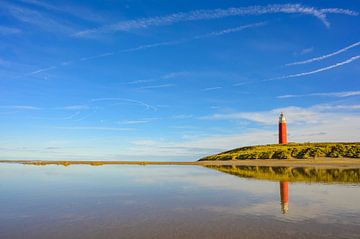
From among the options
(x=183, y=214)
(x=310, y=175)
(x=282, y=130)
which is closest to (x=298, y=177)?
(x=310, y=175)

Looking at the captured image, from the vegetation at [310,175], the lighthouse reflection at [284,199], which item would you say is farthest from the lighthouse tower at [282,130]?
the lighthouse reflection at [284,199]

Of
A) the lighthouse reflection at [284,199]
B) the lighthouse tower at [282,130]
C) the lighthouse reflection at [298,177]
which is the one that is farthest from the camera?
the lighthouse tower at [282,130]

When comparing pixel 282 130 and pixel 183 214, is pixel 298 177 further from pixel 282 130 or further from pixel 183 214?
pixel 282 130

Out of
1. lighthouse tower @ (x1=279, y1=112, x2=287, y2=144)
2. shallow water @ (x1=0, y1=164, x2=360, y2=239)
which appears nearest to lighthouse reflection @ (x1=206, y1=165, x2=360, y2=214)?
shallow water @ (x1=0, y1=164, x2=360, y2=239)

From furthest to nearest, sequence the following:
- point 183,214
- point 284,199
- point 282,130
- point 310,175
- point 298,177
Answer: point 282,130 → point 310,175 → point 298,177 → point 284,199 → point 183,214

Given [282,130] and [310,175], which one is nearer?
[310,175]

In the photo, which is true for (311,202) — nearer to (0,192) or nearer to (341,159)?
(0,192)

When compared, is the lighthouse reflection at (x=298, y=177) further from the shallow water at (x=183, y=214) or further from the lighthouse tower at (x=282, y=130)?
the lighthouse tower at (x=282, y=130)

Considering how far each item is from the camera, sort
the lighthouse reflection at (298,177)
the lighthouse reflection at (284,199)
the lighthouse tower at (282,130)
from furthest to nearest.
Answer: the lighthouse tower at (282,130) → the lighthouse reflection at (298,177) → the lighthouse reflection at (284,199)

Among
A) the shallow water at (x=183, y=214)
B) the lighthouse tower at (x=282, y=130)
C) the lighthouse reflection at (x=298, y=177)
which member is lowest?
the shallow water at (x=183, y=214)

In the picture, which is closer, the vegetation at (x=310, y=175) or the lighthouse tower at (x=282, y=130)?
the vegetation at (x=310, y=175)

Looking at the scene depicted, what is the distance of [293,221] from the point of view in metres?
13.5

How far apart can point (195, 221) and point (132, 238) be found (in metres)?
3.54

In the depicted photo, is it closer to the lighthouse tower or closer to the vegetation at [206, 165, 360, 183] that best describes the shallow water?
the vegetation at [206, 165, 360, 183]
